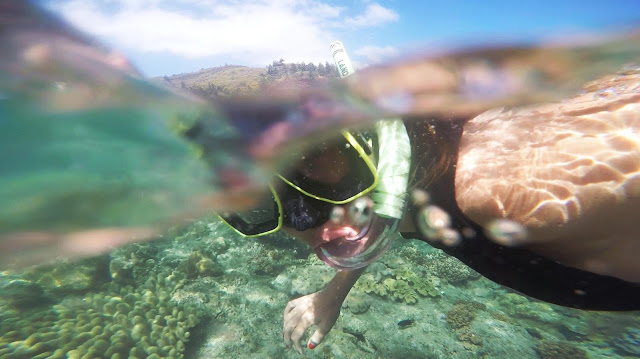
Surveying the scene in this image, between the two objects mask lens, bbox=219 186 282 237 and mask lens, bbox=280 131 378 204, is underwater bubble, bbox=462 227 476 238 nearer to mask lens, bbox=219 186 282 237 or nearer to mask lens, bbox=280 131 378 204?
mask lens, bbox=280 131 378 204

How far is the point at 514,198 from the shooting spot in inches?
86.4

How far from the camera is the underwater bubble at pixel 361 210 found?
2.57 meters

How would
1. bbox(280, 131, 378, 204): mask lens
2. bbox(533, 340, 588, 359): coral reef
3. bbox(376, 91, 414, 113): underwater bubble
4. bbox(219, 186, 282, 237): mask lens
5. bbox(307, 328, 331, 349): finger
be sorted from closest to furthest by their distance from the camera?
bbox(280, 131, 378, 204): mask lens, bbox(219, 186, 282, 237): mask lens, bbox(376, 91, 414, 113): underwater bubble, bbox(307, 328, 331, 349): finger, bbox(533, 340, 588, 359): coral reef

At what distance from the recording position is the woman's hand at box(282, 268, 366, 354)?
4309mm

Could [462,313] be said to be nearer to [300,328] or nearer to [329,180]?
[300,328]

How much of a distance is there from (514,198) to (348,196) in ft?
4.01

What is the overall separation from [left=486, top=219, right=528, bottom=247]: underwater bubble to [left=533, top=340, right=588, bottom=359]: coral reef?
7013 millimetres

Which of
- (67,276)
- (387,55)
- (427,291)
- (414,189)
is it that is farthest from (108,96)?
(427,291)

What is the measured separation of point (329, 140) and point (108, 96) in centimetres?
294

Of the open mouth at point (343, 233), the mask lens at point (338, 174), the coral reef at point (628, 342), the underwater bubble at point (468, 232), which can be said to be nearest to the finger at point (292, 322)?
the open mouth at point (343, 233)

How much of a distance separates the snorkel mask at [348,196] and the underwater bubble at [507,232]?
0.70 meters

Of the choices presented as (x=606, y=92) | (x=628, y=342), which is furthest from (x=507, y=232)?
(x=628, y=342)

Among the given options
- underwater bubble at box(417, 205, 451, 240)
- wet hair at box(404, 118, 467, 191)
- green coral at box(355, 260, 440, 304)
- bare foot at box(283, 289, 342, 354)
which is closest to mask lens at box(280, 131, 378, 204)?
wet hair at box(404, 118, 467, 191)

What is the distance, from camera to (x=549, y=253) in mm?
2258
